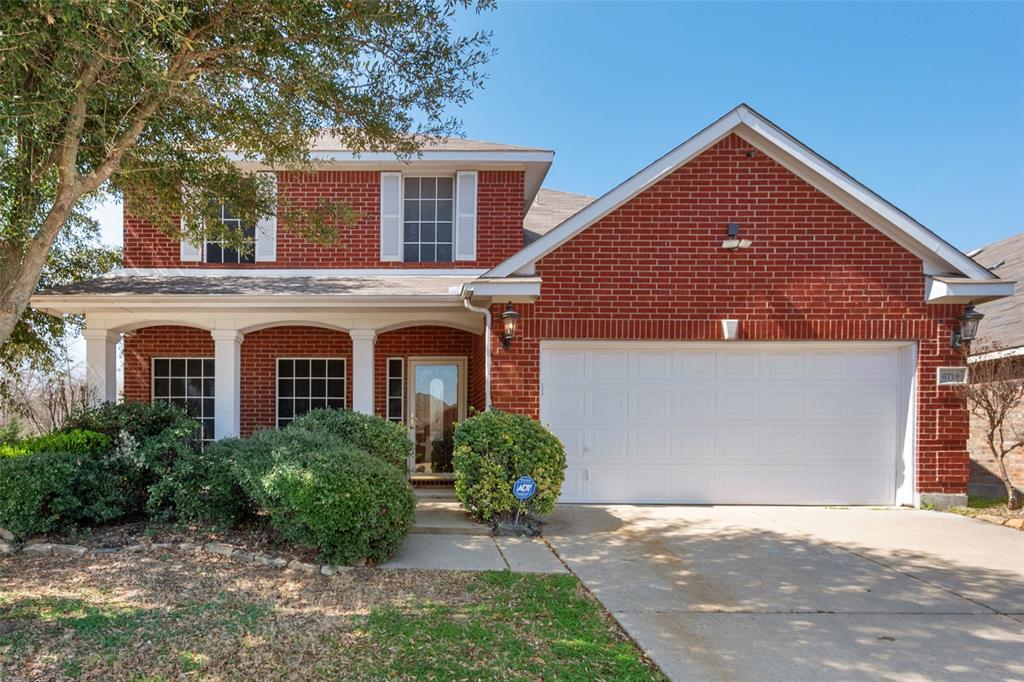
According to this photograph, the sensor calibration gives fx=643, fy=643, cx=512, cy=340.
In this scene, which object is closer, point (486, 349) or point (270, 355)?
point (486, 349)

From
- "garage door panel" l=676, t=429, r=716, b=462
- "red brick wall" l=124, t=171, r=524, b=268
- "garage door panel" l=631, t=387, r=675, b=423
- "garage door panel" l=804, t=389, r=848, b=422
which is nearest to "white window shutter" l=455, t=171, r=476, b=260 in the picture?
"red brick wall" l=124, t=171, r=524, b=268

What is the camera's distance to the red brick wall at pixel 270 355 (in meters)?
11.2

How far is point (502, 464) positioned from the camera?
23.8ft

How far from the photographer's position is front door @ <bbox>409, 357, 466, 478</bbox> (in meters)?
11.2

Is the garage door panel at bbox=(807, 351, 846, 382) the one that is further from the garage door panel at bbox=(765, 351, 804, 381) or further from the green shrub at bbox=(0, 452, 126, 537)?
the green shrub at bbox=(0, 452, 126, 537)

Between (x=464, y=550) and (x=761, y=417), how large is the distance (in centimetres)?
465

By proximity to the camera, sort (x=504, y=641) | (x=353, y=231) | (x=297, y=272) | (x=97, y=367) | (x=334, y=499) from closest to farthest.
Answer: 1. (x=504, y=641)
2. (x=334, y=499)
3. (x=97, y=367)
4. (x=297, y=272)
5. (x=353, y=231)

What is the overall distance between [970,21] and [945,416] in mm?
7614

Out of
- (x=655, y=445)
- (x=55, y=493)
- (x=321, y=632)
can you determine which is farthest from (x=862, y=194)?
(x=55, y=493)

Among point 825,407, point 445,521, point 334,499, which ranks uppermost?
point 825,407

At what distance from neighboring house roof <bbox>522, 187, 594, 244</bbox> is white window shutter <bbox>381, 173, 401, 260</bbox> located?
7.33 feet

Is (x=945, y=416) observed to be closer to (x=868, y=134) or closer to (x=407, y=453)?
(x=407, y=453)

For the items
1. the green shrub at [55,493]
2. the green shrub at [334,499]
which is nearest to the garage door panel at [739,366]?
the green shrub at [334,499]

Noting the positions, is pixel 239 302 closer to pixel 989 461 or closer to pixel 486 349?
pixel 486 349
